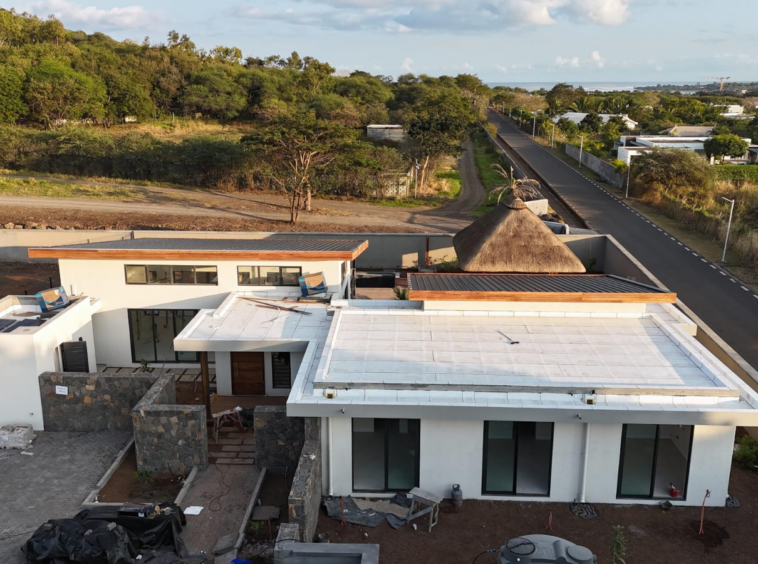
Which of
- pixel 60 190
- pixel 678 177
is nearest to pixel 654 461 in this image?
pixel 678 177

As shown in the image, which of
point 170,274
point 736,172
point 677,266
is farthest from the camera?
point 736,172

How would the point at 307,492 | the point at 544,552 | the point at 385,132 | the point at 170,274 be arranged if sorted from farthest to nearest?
the point at 385,132
the point at 170,274
the point at 307,492
the point at 544,552

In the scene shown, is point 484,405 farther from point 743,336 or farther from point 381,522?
point 743,336

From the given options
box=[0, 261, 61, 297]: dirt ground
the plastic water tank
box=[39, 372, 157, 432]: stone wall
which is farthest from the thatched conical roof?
box=[0, 261, 61, 297]: dirt ground

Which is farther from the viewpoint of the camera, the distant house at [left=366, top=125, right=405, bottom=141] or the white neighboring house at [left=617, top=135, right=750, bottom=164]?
the distant house at [left=366, top=125, right=405, bottom=141]

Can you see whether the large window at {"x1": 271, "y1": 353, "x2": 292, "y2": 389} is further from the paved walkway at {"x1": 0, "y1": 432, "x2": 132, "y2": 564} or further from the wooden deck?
the paved walkway at {"x1": 0, "y1": 432, "x2": 132, "y2": 564}

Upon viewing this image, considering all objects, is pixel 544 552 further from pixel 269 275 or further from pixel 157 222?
pixel 157 222

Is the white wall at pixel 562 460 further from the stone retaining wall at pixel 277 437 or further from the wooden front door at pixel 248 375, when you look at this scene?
the wooden front door at pixel 248 375
